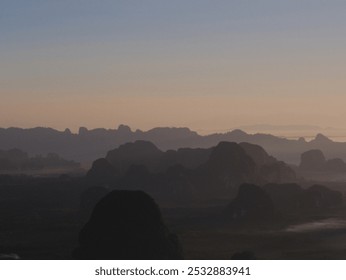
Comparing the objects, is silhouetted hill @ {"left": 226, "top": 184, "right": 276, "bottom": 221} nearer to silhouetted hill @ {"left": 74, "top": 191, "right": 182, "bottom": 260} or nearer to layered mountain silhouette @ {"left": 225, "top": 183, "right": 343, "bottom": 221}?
layered mountain silhouette @ {"left": 225, "top": 183, "right": 343, "bottom": 221}

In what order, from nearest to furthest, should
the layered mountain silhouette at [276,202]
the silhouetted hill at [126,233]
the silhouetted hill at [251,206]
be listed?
1. the silhouetted hill at [126,233]
2. the silhouetted hill at [251,206]
3. the layered mountain silhouette at [276,202]

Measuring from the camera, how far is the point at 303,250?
96.9m

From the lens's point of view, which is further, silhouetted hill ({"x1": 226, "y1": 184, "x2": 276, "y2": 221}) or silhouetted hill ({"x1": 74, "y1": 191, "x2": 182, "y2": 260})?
silhouetted hill ({"x1": 226, "y1": 184, "x2": 276, "y2": 221})

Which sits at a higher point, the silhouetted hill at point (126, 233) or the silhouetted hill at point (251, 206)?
the silhouetted hill at point (251, 206)

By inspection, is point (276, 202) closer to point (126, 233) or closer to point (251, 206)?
point (251, 206)

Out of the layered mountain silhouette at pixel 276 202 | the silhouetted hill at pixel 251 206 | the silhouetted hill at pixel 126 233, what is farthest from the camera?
the layered mountain silhouette at pixel 276 202

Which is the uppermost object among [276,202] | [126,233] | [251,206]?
[276,202]

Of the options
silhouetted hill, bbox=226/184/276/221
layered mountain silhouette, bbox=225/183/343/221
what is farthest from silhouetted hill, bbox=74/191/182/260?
layered mountain silhouette, bbox=225/183/343/221

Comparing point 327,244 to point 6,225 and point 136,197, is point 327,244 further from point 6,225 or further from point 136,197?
point 6,225

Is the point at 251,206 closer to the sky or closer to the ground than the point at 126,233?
closer to the sky

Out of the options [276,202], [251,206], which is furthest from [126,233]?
[276,202]

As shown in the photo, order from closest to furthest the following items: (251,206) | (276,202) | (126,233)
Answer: (126,233) < (251,206) < (276,202)

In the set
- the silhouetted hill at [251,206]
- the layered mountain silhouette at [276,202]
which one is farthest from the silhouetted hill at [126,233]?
the layered mountain silhouette at [276,202]

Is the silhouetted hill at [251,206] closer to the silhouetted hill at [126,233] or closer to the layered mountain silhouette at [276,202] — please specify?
the layered mountain silhouette at [276,202]
